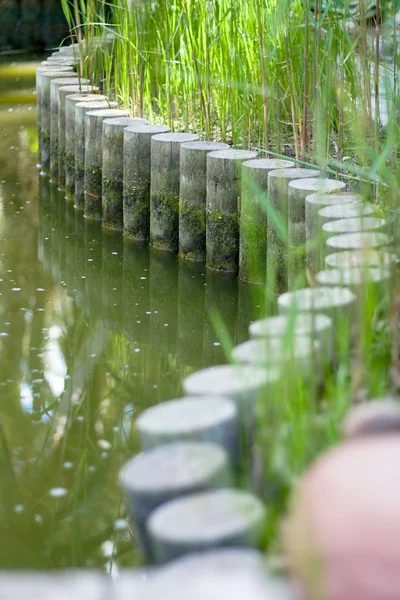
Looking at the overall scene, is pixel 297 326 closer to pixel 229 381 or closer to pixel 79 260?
pixel 229 381

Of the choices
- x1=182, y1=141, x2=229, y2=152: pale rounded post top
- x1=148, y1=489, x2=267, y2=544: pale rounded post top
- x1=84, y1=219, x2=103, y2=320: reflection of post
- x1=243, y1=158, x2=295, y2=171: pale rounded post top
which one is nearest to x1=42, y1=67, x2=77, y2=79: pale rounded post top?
x1=84, y1=219, x2=103, y2=320: reflection of post

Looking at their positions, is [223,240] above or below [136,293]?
above

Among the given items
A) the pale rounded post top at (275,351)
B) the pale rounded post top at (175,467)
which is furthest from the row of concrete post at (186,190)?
the pale rounded post top at (175,467)

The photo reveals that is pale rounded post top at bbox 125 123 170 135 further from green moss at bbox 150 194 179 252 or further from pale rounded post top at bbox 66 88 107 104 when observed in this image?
pale rounded post top at bbox 66 88 107 104

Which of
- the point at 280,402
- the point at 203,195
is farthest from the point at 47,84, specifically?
the point at 280,402

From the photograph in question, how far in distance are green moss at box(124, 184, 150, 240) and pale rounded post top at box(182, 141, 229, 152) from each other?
37 centimetres

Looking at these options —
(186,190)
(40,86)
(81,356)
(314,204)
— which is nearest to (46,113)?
(40,86)

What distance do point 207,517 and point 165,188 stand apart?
8.38 feet

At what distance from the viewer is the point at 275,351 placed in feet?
5.93

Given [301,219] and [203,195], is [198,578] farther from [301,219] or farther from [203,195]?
[203,195]

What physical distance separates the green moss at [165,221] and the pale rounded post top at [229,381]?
81.9 inches

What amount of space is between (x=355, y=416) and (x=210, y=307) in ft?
6.32

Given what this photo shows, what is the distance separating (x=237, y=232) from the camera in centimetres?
361

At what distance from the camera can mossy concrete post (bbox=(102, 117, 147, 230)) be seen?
412 cm
